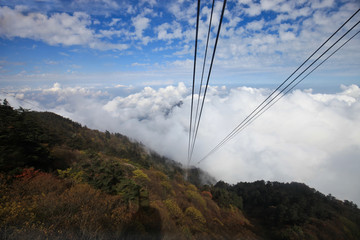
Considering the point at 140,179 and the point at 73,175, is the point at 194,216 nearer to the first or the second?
the point at 140,179

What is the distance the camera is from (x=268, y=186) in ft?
246

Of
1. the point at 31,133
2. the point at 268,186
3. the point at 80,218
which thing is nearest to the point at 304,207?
the point at 268,186

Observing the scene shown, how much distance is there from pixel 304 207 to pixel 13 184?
74.6 metres

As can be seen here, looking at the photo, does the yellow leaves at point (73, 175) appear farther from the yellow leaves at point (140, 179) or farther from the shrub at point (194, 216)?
the shrub at point (194, 216)

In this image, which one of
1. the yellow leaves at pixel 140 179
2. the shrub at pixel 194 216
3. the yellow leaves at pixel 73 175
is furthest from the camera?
the yellow leaves at pixel 140 179

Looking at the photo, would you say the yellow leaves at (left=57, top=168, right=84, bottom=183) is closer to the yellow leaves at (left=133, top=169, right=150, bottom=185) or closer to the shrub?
the yellow leaves at (left=133, top=169, right=150, bottom=185)

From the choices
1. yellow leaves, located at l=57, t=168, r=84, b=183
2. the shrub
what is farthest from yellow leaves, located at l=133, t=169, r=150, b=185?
yellow leaves, located at l=57, t=168, r=84, b=183

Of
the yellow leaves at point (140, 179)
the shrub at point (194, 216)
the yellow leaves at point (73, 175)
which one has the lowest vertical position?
the shrub at point (194, 216)

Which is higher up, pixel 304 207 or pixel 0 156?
pixel 0 156

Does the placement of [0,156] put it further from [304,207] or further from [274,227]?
[304,207]

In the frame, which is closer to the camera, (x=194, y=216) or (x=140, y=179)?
(x=194, y=216)

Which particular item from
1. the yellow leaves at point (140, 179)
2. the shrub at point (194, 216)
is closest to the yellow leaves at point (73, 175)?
the yellow leaves at point (140, 179)

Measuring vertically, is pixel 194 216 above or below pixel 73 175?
below

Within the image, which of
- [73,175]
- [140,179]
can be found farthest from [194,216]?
[73,175]
